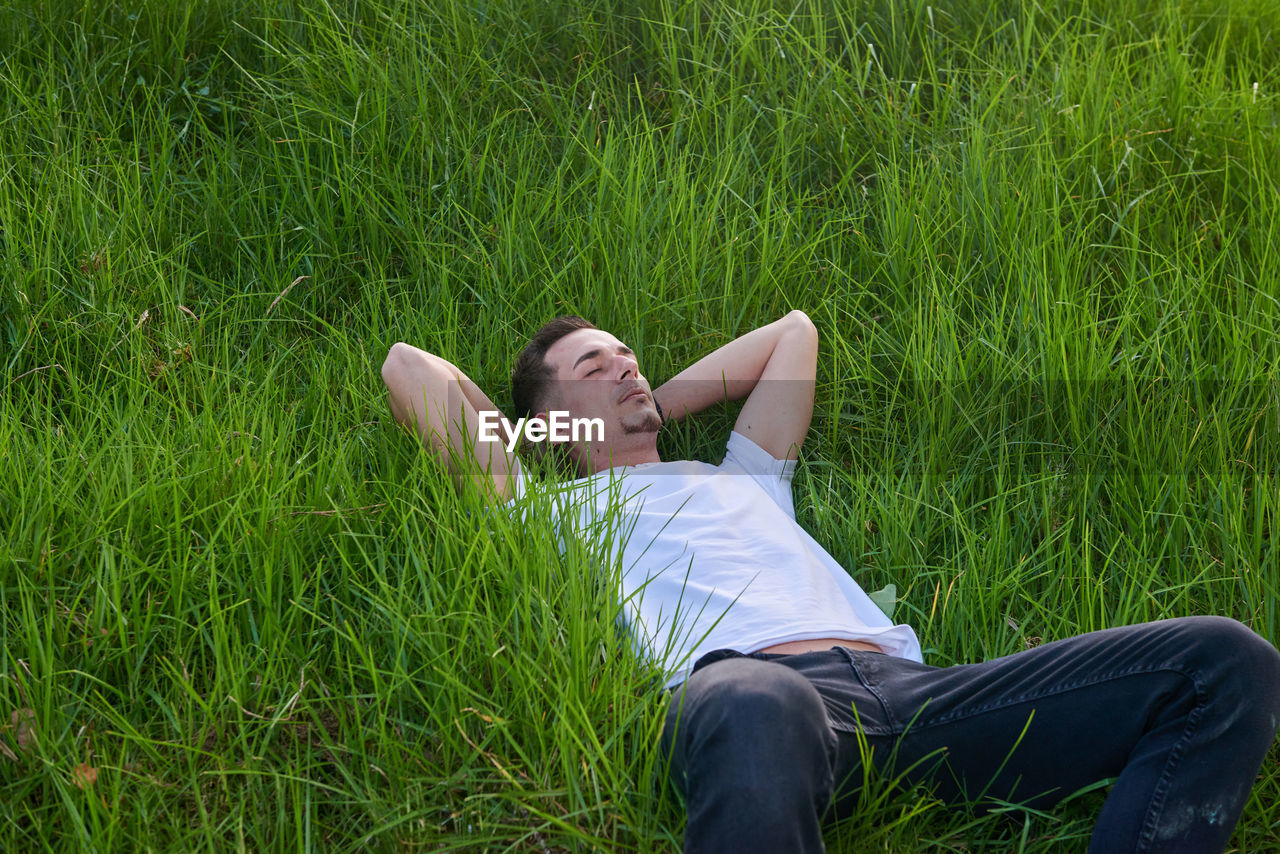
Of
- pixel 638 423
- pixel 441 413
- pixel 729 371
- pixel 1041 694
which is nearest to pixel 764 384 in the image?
pixel 729 371

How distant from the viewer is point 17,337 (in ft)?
10.9

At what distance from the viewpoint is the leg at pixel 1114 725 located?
6.60ft

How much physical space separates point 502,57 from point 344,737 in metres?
3.21

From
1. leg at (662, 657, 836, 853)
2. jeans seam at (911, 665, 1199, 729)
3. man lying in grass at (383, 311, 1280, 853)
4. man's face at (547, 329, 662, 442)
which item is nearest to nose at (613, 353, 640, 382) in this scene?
man's face at (547, 329, 662, 442)

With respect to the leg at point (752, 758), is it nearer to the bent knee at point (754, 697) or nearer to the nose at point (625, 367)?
the bent knee at point (754, 697)

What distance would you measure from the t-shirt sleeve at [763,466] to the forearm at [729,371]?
0.21 meters

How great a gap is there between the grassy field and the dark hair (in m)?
0.23

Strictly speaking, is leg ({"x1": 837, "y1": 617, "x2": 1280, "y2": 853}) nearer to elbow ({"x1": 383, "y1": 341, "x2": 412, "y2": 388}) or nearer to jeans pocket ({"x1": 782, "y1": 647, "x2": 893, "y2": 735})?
jeans pocket ({"x1": 782, "y1": 647, "x2": 893, "y2": 735})

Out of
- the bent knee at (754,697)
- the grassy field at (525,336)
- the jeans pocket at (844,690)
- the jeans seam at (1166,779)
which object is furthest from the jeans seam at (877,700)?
the jeans seam at (1166,779)

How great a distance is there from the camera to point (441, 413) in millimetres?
2816

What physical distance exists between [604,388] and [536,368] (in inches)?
10.2

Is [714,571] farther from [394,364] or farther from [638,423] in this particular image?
[394,364]

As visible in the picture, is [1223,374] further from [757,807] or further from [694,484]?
[757,807]

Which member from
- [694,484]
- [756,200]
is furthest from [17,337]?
[756,200]
